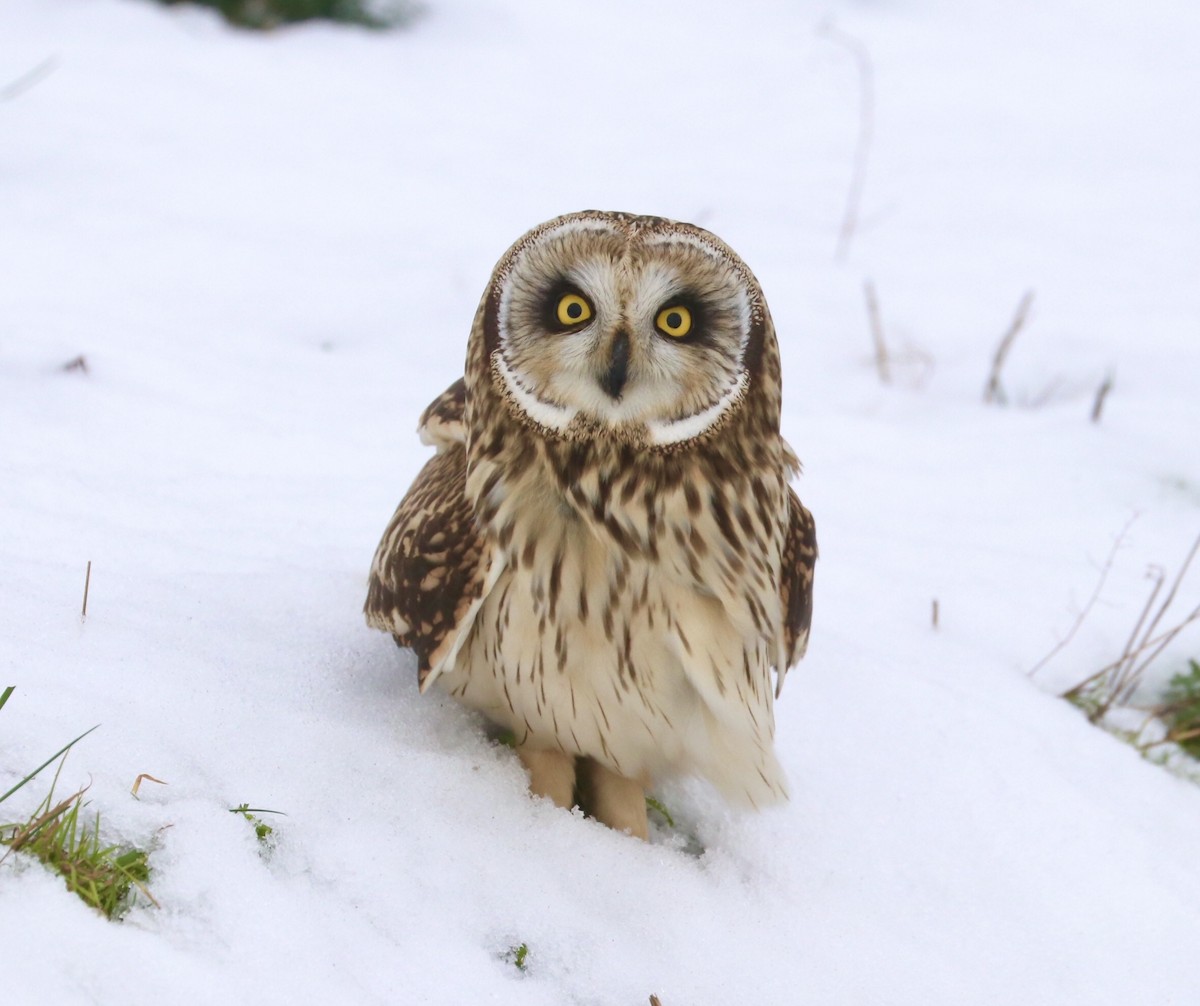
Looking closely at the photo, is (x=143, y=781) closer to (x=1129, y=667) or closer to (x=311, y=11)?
(x=1129, y=667)

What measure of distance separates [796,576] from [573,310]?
90 cm

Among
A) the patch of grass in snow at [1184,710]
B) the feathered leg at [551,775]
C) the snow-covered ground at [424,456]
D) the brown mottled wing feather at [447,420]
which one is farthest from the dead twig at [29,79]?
the patch of grass in snow at [1184,710]

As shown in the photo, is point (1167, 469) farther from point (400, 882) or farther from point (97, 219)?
point (97, 219)

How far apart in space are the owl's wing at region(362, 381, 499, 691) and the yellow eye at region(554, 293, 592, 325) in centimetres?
50

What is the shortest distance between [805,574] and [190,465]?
191 centimetres

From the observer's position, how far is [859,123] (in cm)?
775

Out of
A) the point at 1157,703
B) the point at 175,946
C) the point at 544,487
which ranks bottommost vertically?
the point at 1157,703

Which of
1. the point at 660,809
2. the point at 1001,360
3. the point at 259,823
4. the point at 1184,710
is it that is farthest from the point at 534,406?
the point at 1001,360

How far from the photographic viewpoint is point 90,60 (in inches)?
252

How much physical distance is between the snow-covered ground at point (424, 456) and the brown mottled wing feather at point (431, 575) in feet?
0.76

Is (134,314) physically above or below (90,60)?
below

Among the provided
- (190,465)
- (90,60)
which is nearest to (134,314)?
(190,465)

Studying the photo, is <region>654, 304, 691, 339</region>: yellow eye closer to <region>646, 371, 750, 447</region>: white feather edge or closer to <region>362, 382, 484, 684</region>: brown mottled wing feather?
<region>646, 371, 750, 447</region>: white feather edge

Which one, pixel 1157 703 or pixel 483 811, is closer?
pixel 483 811
